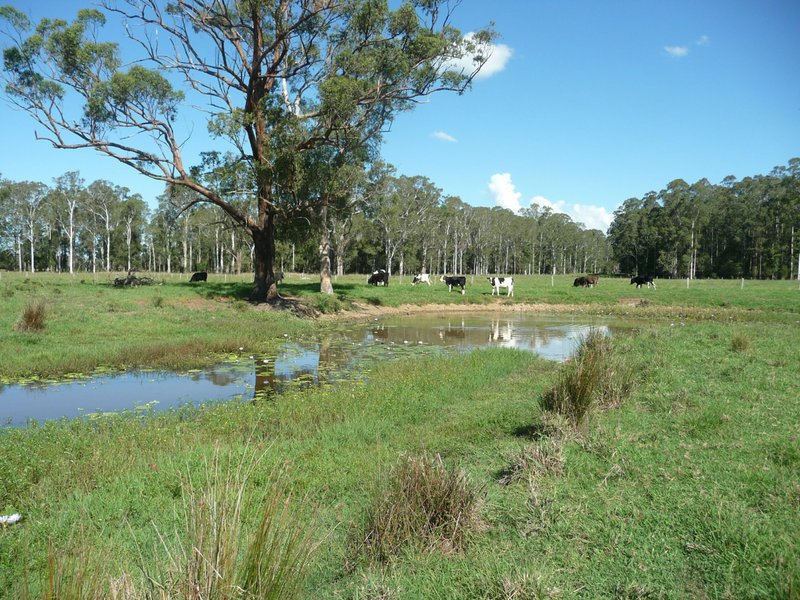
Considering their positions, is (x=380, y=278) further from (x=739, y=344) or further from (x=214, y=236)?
(x=214, y=236)

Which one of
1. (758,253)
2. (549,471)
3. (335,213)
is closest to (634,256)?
Result: (758,253)

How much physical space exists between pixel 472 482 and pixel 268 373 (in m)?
9.05

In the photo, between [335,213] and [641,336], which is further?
[335,213]

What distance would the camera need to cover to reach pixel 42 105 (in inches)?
906

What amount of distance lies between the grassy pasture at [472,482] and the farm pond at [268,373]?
3.98 ft

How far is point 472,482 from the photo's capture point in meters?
4.85

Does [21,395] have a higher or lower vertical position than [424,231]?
lower

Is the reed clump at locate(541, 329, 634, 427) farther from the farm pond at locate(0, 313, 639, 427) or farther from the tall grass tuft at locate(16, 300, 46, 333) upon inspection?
the tall grass tuft at locate(16, 300, 46, 333)

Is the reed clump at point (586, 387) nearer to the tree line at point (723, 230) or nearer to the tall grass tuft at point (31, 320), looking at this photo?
the tall grass tuft at point (31, 320)

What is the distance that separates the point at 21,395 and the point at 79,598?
395 inches

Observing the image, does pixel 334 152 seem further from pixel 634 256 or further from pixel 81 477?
pixel 634 256

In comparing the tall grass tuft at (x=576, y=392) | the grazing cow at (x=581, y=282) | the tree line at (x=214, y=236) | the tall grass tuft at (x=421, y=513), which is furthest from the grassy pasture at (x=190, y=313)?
the tree line at (x=214, y=236)

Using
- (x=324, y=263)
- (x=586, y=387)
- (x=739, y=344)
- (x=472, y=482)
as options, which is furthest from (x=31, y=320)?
(x=739, y=344)

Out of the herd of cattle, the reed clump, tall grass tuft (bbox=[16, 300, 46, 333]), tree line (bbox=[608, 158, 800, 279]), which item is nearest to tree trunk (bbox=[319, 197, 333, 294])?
the herd of cattle
